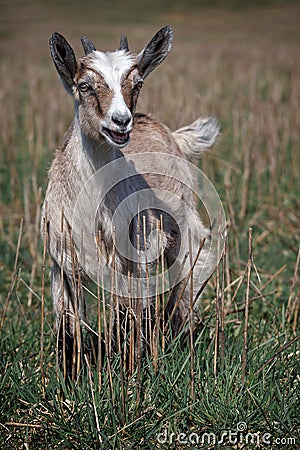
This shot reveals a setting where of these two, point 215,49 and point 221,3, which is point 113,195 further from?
point 221,3

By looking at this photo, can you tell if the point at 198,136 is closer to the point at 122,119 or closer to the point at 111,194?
the point at 111,194

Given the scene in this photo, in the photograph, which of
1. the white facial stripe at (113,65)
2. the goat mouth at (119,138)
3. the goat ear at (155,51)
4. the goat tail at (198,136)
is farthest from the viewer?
the goat tail at (198,136)

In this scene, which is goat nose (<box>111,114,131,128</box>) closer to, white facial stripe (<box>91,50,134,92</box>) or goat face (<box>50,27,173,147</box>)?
goat face (<box>50,27,173,147</box>)

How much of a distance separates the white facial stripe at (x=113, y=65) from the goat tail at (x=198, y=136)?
53.8 inches

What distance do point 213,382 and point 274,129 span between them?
4.87m

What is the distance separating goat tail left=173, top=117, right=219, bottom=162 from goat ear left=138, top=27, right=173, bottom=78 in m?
1.13

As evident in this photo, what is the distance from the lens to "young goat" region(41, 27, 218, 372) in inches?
132

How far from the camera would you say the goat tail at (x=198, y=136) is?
484 centimetres

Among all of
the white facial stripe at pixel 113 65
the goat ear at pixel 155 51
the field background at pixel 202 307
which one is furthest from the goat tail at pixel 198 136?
the white facial stripe at pixel 113 65

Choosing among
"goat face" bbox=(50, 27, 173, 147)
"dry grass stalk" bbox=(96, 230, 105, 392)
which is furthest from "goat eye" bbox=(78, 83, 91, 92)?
"dry grass stalk" bbox=(96, 230, 105, 392)

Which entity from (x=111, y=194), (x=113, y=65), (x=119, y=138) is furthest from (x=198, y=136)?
(x=119, y=138)

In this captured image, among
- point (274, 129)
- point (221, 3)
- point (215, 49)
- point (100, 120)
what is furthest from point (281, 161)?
point (221, 3)

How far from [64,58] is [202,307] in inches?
87.7

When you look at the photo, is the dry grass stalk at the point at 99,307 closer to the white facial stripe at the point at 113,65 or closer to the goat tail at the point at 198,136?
the white facial stripe at the point at 113,65
